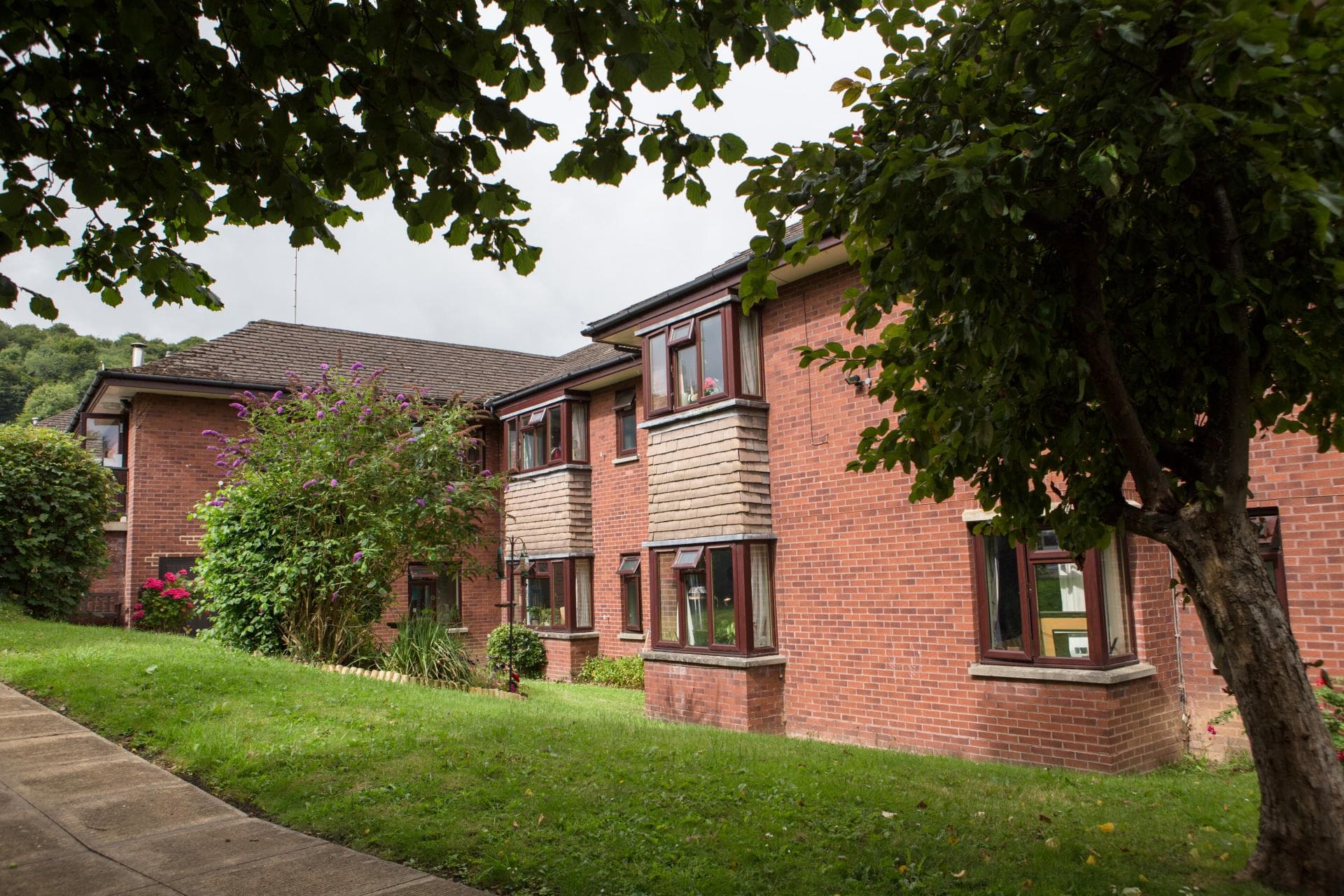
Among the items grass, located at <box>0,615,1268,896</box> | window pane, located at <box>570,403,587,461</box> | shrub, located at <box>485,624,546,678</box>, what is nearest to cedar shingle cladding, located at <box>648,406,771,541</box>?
grass, located at <box>0,615,1268,896</box>

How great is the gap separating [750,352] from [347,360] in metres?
15.4

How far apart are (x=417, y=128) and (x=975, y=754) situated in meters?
8.72

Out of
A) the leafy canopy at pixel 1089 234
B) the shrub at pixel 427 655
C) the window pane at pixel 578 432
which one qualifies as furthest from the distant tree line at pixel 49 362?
the leafy canopy at pixel 1089 234

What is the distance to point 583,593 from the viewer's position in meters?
19.1

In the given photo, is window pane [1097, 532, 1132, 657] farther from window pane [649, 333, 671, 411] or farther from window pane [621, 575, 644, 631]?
window pane [621, 575, 644, 631]

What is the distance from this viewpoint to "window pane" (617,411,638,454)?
720 inches

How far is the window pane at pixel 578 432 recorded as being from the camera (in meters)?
19.4

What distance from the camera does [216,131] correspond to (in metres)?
3.81

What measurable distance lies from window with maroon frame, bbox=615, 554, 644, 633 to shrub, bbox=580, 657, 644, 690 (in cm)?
65

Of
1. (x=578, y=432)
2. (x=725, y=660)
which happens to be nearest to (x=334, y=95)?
(x=725, y=660)

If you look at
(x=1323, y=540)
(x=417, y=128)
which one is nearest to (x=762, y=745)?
(x=1323, y=540)

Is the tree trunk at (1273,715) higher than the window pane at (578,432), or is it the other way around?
the window pane at (578,432)

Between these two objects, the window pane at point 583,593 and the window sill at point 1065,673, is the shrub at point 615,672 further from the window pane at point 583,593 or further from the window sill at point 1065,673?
the window sill at point 1065,673

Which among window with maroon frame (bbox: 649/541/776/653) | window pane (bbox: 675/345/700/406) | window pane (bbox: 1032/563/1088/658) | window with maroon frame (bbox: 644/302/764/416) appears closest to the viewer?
window pane (bbox: 1032/563/1088/658)
